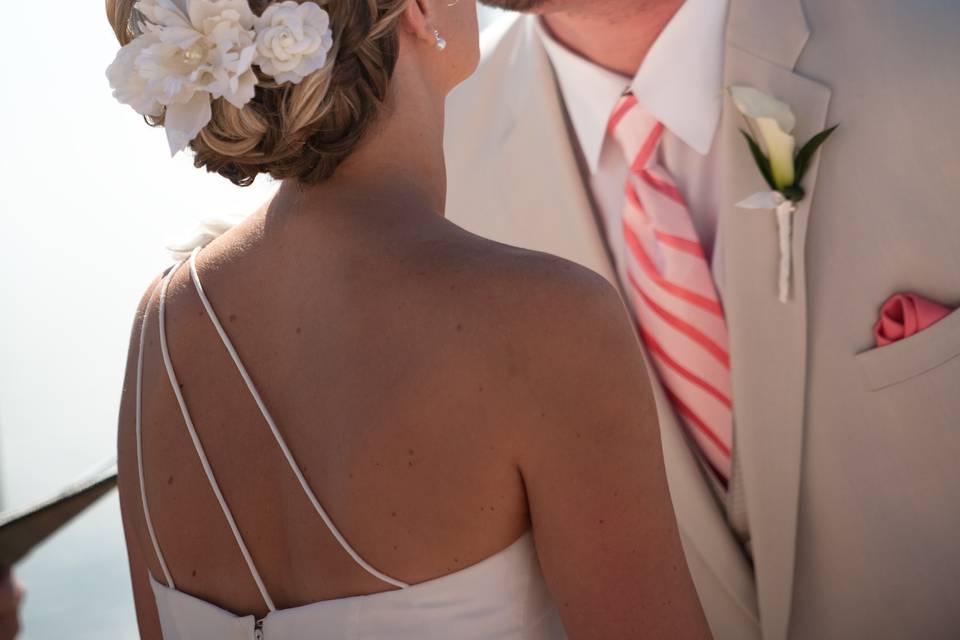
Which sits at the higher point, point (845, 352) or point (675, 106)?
point (675, 106)

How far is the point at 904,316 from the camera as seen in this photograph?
2.19m

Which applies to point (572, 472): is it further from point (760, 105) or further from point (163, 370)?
point (760, 105)

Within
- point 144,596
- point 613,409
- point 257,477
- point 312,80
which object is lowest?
point 144,596

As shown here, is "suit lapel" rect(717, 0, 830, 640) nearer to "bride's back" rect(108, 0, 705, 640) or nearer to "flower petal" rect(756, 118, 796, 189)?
"flower petal" rect(756, 118, 796, 189)

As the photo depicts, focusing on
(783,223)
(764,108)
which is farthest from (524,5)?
(783,223)

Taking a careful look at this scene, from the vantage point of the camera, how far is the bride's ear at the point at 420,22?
151cm

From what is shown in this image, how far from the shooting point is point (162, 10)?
1353mm

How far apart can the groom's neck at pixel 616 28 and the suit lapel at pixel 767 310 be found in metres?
0.32

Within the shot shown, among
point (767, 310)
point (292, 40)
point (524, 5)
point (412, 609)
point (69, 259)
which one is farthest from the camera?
point (69, 259)

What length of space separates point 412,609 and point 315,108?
65 centimetres

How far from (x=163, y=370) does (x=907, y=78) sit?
5.08 feet

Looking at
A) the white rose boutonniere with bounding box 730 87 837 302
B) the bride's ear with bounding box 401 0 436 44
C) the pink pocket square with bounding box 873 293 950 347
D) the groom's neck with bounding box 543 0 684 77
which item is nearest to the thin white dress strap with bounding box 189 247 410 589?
the bride's ear with bounding box 401 0 436 44

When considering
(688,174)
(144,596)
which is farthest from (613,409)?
(688,174)

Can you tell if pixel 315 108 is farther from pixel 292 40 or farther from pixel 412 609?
pixel 412 609
